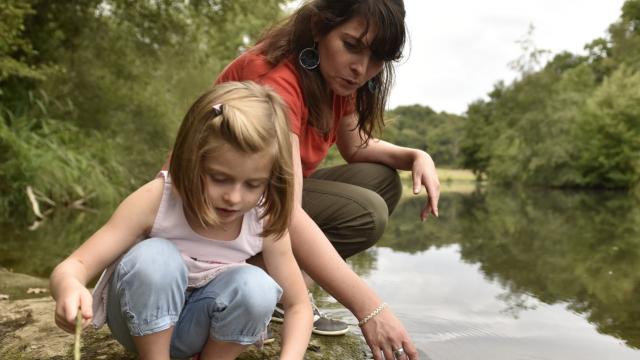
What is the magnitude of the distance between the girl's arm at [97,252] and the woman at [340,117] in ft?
1.37

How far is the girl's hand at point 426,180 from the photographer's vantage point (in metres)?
2.31

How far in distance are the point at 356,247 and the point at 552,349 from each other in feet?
2.51

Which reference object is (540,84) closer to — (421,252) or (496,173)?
(496,173)

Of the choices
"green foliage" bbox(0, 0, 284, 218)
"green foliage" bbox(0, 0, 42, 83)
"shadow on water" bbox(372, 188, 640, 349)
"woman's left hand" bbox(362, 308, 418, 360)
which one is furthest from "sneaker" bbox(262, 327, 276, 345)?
"green foliage" bbox(0, 0, 284, 218)

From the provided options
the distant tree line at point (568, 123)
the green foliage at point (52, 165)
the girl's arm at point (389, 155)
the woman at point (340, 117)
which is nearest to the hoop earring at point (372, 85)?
the woman at point (340, 117)

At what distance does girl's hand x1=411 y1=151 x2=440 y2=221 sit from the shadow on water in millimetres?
780

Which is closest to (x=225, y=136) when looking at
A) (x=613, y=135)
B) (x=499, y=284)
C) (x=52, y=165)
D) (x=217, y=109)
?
(x=217, y=109)

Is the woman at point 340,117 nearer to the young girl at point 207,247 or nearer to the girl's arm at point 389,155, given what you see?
the girl's arm at point 389,155

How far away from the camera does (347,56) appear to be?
6.73ft

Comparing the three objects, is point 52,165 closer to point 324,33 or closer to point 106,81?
point 106,81

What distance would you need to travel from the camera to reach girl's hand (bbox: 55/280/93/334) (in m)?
1.23

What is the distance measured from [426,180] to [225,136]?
1.14 m

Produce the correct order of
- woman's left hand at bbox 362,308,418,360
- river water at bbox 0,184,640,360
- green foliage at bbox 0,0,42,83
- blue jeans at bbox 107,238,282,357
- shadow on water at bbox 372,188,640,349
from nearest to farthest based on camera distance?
blue jeans at bbox 107,238,282,357, woman's left hand at bbox 362,308,418,360, river water at bbox 0,184,640,360, shadow on water at bbox 372,188,640,349, green foliage at bbox 0,0,42,83

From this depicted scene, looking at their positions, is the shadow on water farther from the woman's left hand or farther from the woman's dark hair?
the woman's dark hair
